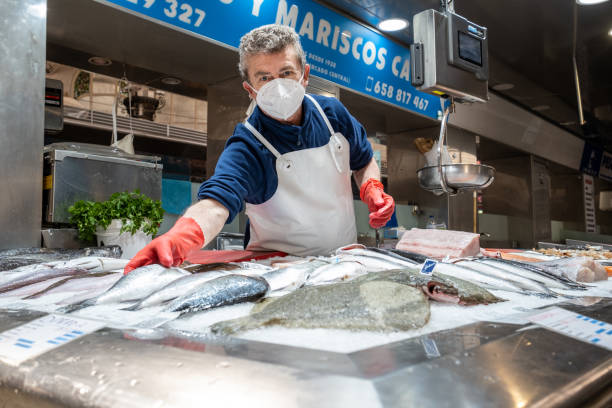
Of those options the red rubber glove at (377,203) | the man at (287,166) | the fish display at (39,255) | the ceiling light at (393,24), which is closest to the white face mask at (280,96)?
the man at (287,166)

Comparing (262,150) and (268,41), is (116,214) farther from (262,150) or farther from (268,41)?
(268,41)

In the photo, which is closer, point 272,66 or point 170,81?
point 272,66

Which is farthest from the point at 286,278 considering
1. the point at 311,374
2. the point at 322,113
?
the point at 322,113

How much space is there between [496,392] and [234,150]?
167cm

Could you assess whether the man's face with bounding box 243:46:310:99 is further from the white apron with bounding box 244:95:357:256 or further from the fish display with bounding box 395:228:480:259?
the fish display with bounding box 395:228:480:259

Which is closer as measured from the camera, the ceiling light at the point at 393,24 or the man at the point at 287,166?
the man at the point at 287,166

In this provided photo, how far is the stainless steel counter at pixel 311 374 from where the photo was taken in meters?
0.44

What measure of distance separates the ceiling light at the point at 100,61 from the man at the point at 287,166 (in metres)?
2.40

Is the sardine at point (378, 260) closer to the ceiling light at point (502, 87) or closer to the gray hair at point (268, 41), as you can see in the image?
the gray hair at point (268, 41)

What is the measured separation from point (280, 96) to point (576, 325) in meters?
1.53

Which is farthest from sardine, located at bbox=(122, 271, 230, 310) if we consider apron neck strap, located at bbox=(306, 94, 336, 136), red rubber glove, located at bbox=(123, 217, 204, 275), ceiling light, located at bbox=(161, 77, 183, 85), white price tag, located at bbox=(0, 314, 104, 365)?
ceiling light, located at bbox=(161, 77, 183, 85)

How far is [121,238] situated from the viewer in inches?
102

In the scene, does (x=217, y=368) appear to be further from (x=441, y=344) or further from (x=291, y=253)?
(x=291, y=253)

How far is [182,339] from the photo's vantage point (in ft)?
2.13
